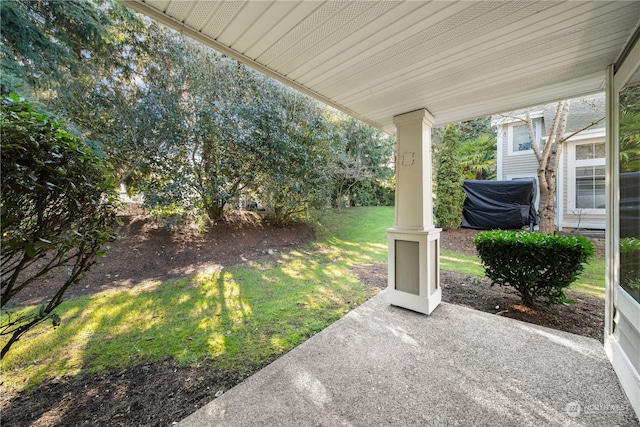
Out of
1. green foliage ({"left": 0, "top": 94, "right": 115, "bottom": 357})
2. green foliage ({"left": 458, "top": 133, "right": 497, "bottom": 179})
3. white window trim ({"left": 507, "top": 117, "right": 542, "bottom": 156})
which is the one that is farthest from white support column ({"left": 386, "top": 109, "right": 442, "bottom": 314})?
green foliage ({"left": 458, "top": 133, "right": 497, "bottom": 179})

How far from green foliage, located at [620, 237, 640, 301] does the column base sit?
53.5 inches

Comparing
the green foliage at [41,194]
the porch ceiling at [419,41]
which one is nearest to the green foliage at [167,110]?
the green foliage at [41,194]

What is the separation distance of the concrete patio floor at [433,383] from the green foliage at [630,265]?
690 millimetres

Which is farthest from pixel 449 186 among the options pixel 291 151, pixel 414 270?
pixel 414 270

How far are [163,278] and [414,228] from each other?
4118 millimetres

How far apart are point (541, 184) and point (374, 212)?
5.65 meters

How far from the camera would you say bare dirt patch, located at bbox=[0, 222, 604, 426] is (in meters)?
1.47

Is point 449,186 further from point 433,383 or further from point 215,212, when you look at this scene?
point 215,212

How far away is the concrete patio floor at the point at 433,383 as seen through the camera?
4.58 feet

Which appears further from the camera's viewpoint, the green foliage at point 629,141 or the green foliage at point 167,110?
the green foliage at point 167,110

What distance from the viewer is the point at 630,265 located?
1.61 m

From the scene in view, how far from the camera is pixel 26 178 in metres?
1.10

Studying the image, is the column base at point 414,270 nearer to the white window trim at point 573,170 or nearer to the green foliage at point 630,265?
the green foliage at point 630,265

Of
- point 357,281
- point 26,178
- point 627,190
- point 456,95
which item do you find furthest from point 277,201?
point 627,190
